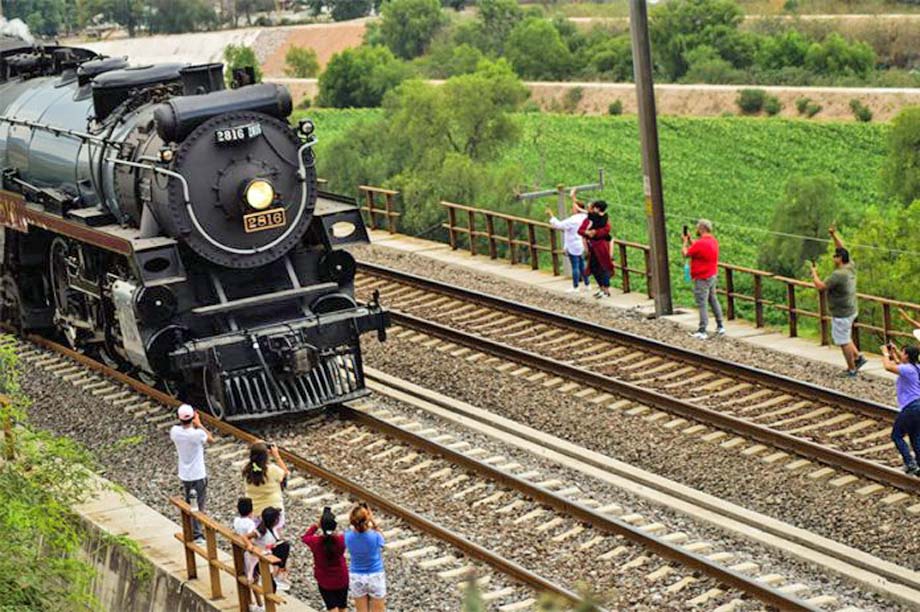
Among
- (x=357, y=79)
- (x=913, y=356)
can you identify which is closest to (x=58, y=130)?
(x=913, y=356)

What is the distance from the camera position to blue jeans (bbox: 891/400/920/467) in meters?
13.5

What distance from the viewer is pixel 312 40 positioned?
85500mm

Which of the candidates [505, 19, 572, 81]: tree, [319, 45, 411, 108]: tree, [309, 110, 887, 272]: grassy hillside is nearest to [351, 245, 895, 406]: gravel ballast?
[309, 110, 887, 272]: grassy hillside

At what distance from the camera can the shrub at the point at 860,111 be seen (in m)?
58.8

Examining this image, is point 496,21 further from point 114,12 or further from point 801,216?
point 801,216

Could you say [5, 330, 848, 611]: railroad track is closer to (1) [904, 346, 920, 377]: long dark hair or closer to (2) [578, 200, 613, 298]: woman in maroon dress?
(1) [904, 346, 920, 377]: long dark hair

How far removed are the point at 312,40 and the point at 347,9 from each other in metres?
8.32

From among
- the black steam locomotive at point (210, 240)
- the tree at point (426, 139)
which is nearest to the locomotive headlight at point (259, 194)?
the black steam locomotive at point (210, 240)

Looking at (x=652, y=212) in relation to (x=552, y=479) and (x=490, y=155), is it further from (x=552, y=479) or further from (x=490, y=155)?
(x=490, y=155)

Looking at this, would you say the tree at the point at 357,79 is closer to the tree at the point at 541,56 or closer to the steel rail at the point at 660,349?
the tree at the point at 541,56

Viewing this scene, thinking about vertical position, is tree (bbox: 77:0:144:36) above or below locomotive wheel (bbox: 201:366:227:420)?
above

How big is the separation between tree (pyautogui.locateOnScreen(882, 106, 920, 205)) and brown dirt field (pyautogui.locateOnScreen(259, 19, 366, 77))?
41.1m

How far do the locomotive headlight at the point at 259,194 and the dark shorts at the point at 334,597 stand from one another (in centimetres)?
582

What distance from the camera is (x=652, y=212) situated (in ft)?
68.8
